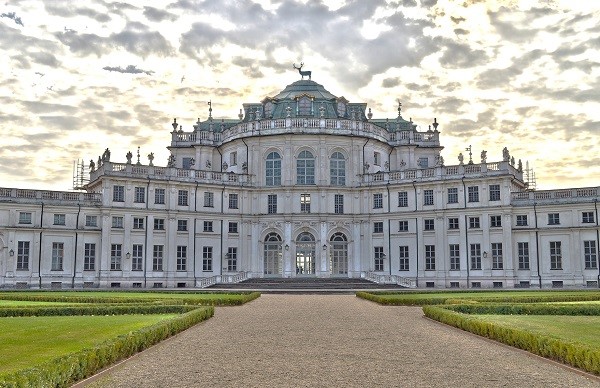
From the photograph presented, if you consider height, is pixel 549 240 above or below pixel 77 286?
above

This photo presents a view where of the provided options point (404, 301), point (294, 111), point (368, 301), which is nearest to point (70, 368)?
point (404, 301)

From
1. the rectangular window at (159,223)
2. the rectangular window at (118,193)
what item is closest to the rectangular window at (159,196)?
the rectangular window at (159,223)

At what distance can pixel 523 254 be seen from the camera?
5981cm

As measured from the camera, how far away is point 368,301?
40281 millimetres

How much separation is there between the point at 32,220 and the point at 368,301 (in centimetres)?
3347

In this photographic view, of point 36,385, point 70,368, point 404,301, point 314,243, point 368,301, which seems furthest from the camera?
point 314,243

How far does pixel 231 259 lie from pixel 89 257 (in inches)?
562

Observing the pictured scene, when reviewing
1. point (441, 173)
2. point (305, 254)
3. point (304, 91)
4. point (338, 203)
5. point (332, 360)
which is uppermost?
point (304, 91)

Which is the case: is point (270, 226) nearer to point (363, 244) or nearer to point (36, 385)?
point (363, 244)

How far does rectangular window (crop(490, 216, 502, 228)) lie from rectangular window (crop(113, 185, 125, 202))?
117 ft

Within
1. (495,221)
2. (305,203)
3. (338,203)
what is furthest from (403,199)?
(305,203)

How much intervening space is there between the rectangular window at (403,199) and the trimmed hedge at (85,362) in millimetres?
47567

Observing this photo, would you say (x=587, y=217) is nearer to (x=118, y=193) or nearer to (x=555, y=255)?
(x=555, y=255)

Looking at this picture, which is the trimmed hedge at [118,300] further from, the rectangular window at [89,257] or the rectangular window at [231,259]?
the rectangular window at [231,259]
